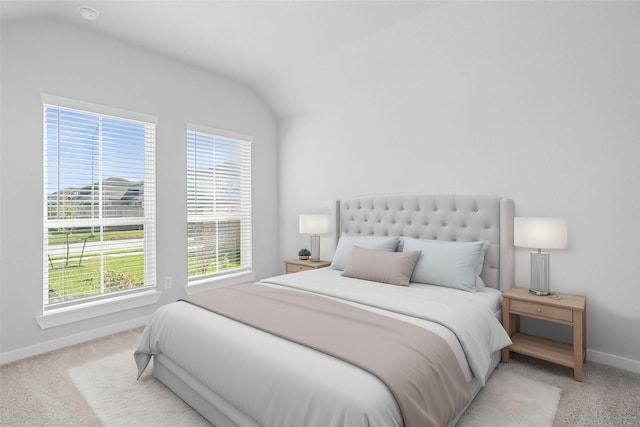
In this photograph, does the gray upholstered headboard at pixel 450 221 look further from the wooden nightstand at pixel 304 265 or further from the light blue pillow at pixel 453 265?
the wooden nightstand at pixel 304 265

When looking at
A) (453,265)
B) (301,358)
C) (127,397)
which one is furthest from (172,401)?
(453,265)

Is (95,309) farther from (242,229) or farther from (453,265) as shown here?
(453,265)

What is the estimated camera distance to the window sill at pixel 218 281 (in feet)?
12.5

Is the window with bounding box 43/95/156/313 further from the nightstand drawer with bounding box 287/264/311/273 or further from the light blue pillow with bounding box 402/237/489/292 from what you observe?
the light blue pillow with bounding box 402/237/489/292

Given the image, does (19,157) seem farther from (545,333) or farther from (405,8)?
(545,333)

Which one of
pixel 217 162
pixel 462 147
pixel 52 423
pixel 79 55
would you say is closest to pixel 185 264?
pixel 217 162

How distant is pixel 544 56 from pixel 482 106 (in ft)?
1.82

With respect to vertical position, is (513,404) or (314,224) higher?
(314,224)

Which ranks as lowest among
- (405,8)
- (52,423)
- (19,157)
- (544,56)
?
(52,423)

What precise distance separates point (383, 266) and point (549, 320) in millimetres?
1243

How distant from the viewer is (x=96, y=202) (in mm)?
3074

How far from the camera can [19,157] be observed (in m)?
2.62

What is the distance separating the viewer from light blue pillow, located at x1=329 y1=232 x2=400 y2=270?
10.4 feet

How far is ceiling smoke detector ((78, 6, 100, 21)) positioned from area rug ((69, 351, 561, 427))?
2892mm
